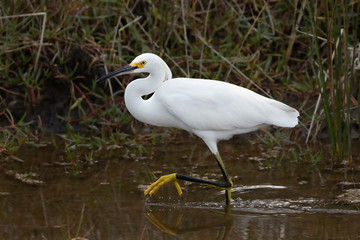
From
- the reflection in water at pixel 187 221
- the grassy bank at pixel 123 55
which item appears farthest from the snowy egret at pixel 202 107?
the grassy bank at pixel 123 55

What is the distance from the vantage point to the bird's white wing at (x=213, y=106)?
424cm

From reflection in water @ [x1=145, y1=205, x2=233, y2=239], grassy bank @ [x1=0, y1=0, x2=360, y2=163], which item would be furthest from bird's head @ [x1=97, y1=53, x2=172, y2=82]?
grassy bank @ [x1=0, y1=0, x2=360, y2=163]

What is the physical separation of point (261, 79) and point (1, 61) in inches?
87.3

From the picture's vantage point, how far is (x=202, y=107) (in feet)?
14.0

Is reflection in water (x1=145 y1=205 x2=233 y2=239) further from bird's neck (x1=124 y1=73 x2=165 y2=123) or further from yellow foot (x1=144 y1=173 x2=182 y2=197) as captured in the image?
bird's neck (x1=124 y1=73 x2=165 y2=123)

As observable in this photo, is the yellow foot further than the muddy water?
Yes

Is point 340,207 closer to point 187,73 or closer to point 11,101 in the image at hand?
point 187,73

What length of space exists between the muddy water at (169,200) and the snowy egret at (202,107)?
0.22 metres

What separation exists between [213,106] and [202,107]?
0.25ft

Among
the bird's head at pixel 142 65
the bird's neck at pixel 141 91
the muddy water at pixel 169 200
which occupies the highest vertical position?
the bird's head at pixel 142 65

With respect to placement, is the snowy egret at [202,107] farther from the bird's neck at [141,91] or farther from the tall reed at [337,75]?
the tall reed at [337,75]

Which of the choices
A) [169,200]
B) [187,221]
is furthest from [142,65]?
[187,221]

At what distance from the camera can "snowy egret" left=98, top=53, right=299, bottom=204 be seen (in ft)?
13.9

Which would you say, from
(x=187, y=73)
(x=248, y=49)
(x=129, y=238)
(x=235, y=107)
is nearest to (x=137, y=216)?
(x=129, y=238)
